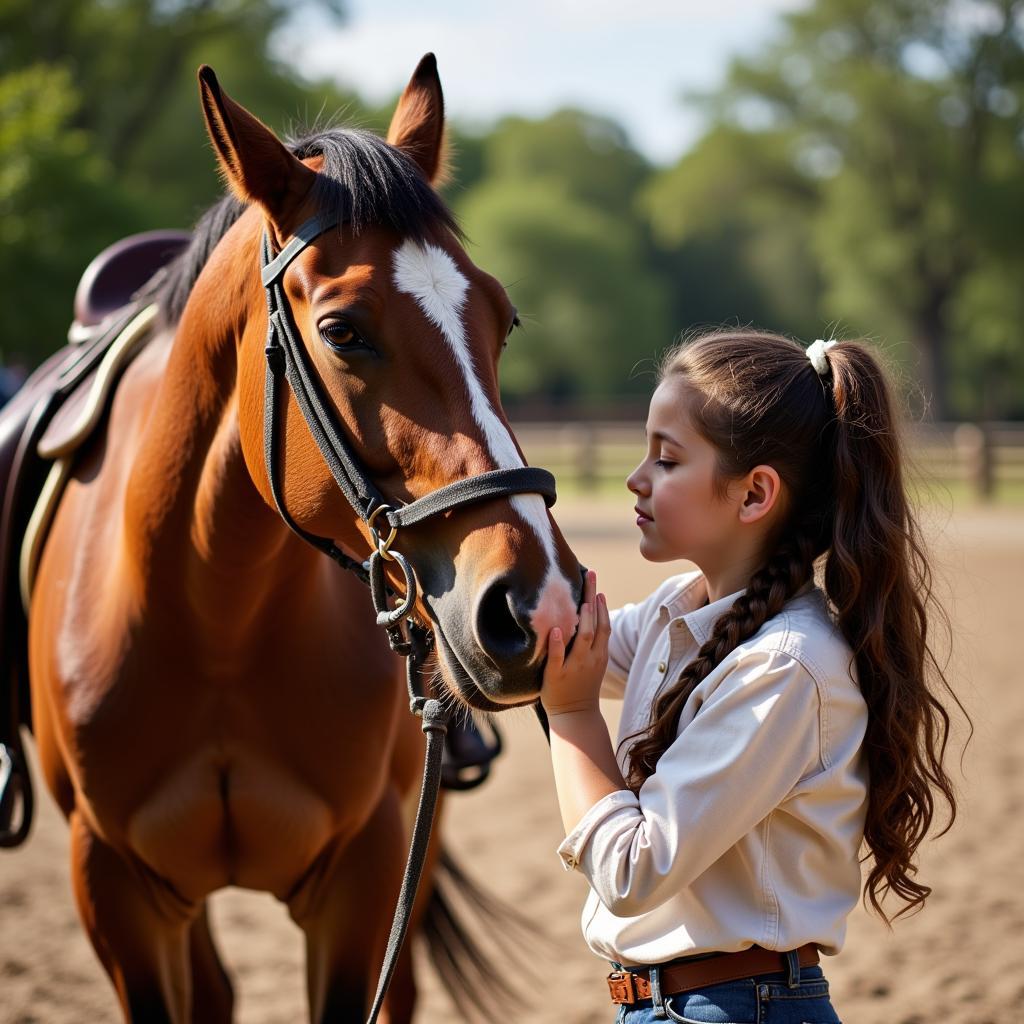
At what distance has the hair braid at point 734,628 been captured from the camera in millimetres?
1626

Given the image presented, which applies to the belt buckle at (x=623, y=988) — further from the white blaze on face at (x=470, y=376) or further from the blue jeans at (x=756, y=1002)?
the white blaze on face at (x=470, y=376)

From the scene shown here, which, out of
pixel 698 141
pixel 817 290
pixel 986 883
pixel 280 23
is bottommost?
pixel 986 883

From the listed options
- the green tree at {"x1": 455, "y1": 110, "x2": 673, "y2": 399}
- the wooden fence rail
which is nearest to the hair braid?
the wooden fence rail

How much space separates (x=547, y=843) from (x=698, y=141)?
33561mm

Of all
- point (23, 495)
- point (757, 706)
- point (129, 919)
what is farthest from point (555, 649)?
point (23, 495)

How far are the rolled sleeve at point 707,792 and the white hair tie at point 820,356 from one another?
0.45 meters

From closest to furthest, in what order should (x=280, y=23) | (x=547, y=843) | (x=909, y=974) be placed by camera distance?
(x=909, y=974) < (x=547, y=843) < (x=280, y=23)

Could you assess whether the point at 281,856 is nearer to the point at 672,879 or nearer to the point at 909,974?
the point at 672,879

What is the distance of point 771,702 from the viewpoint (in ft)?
4.96

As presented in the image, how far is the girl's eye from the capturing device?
66.9 inches

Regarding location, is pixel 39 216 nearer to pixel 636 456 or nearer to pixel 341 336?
pixel 636 456

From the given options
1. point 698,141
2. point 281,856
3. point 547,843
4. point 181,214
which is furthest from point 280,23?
point 281,856

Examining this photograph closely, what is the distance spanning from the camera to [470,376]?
1.65m

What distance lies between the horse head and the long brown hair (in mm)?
288
